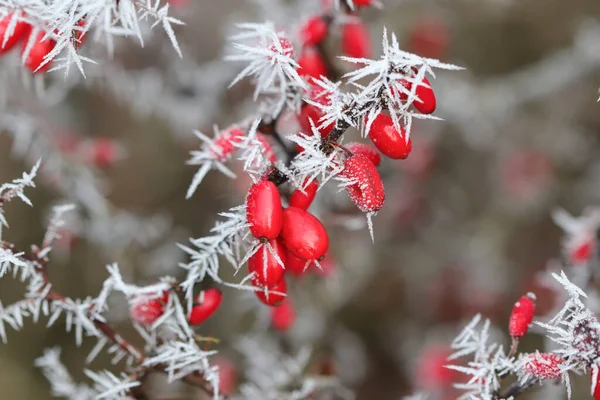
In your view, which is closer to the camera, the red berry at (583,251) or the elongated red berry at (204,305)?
the elongated red berry at (204,305)

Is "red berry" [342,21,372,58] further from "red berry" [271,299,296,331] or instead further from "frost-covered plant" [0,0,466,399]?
"red berry" [271,299,296,331]

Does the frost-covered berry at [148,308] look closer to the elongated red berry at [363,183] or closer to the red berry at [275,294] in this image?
the red berry at [275,294]

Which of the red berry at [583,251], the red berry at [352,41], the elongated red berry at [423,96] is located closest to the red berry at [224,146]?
the elongated red berry at [423,96]

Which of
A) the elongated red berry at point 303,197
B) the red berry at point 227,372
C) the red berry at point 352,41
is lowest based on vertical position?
the red berry at point 227,372

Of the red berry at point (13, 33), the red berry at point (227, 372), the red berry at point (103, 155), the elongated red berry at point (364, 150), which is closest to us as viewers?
the elongated red berry at point (364, 150)

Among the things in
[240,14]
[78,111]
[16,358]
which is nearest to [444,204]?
[240,14]

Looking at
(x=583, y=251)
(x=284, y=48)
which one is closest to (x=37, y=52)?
(x=284, y=48)
